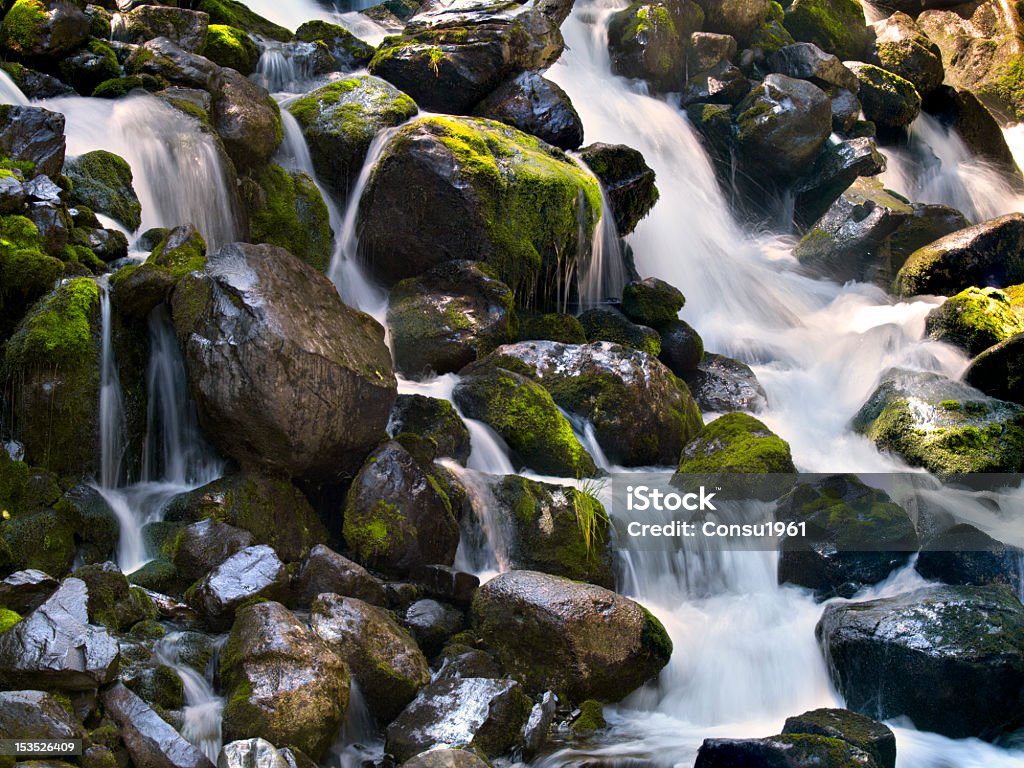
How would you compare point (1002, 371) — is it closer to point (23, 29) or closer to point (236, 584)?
point (236, 584)

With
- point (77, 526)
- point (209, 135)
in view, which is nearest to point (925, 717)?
point (77, 526)

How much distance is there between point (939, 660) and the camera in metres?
6.02

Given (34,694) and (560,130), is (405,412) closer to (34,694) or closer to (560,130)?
(34,694)

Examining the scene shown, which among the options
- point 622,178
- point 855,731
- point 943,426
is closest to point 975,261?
point 943,426

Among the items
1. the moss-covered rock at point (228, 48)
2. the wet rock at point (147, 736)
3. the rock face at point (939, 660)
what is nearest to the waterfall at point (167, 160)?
the moss-covered rock at point (228, 48)

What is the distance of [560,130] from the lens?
42.5 feet

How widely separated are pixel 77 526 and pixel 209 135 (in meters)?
4.83

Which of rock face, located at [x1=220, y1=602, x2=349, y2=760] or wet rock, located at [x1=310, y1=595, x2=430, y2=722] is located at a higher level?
rock face, located at [x1=220, y1=602, x2=349, y2=760]

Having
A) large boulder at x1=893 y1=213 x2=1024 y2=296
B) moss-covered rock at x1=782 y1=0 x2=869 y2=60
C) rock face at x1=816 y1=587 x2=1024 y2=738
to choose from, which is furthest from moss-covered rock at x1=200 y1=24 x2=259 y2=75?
moss-covered rock at x1=782 y1=0 x2=869 y2=60

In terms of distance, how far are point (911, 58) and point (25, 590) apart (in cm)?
2079

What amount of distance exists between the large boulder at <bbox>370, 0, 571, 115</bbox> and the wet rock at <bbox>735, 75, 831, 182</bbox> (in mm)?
5125

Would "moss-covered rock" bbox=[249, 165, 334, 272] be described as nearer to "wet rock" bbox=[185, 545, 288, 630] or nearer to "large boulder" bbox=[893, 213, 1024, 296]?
"wet rock" bbox=[185, 545, 288, 630]

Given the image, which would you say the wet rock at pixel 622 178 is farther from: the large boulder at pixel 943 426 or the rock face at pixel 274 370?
the rock face at pixel 274 370

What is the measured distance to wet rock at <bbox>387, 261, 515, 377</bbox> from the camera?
9.84m
